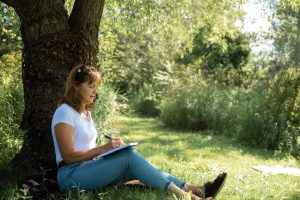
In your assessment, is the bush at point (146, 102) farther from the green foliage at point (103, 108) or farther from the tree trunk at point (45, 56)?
the tree trunk at point (45, 56)

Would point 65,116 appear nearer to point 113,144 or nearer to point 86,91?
point 86,91

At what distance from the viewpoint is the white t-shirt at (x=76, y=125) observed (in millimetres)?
4395

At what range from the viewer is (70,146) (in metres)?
4.32

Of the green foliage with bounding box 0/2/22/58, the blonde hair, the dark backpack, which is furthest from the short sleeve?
the green foliage with bounding box 0/2/22/58

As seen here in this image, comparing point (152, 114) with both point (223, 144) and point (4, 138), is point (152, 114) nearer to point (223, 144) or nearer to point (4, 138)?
point (223, 144)

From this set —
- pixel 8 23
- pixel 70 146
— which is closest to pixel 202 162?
pixel 70 146

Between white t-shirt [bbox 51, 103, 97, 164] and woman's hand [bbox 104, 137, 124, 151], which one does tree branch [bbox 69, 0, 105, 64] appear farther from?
woman's hand [bbox 104, 137, 124, 151]

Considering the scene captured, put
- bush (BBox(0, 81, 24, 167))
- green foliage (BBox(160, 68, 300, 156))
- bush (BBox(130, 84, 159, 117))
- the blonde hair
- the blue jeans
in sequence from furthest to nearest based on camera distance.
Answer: bush (BBox(130, 84, 159, 117)) → green foliage (BBox(160, 68, 300, 156)) → bush (BBox(0, 81, 24, 167)) → the blonde hair → the blue jeans

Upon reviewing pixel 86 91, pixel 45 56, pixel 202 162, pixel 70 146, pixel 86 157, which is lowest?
pixel 202 162

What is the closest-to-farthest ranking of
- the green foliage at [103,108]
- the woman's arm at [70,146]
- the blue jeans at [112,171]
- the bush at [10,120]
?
the woman's arm at [70,146], the blue jeans at [112,171], the bush at [10,120], the green foliage at [103,108]

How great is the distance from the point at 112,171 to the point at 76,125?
1.85ft

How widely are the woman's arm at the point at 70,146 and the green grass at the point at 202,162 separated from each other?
0.36 m

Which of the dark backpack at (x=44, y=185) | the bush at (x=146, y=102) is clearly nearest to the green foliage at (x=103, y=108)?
the dark backpack at (x=44, y=185)

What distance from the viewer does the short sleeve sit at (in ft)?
14.3
